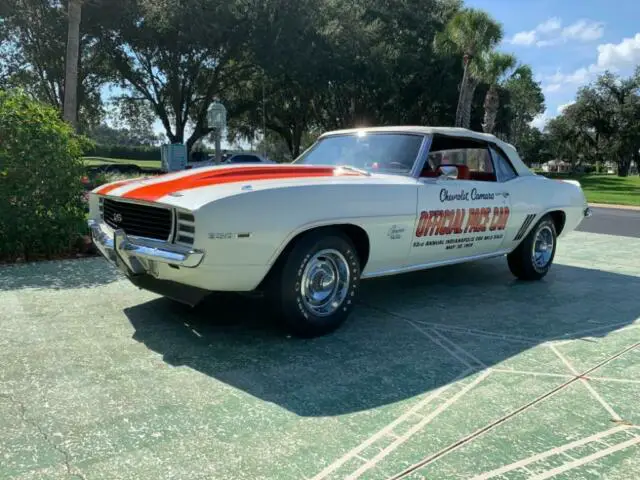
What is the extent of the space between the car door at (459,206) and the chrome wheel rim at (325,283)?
78 centimetres

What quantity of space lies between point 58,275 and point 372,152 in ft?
11.6

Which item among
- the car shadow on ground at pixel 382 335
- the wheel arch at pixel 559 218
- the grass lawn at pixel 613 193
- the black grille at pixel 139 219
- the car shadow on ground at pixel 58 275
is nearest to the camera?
the car shadow on ground at pixel 382 335

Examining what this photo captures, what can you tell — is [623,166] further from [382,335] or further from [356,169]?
[382,335]

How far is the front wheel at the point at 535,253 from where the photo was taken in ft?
20.2

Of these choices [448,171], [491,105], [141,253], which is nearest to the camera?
[141,253]

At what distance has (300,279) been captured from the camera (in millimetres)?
3900

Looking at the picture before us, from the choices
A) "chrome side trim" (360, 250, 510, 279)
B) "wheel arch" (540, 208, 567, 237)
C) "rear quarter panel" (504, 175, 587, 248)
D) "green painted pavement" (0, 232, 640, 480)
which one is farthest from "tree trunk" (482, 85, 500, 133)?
"green painted pavement" (0, 232, 640, 480)

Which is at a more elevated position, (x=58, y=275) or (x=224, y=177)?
(x=224, y=177)

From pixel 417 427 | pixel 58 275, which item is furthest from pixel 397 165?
pixel 58 275

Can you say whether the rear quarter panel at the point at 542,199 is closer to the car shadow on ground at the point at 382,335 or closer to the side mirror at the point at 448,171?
the car shadow on ground at the point at 382,335

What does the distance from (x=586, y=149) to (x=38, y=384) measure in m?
64.7

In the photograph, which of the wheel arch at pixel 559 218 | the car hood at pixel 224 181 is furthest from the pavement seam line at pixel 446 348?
the wheel arch at pixel 559 218

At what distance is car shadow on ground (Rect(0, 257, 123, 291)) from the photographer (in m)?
5.55

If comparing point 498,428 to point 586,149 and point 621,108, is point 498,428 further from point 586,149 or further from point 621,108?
point 586,149
